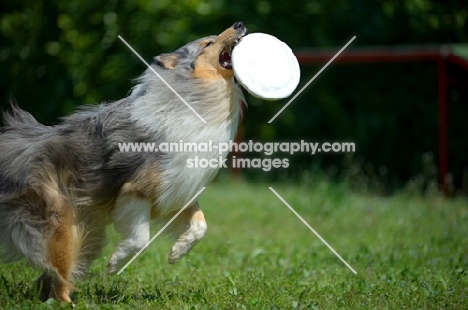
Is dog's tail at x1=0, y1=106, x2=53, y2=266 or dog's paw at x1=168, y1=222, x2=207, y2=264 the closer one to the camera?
dog's tail at x1=0, y1=106, x2=53, y2=266

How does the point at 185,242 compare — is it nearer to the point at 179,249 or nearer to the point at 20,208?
the point at 179,249

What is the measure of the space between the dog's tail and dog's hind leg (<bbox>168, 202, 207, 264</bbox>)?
959 mm

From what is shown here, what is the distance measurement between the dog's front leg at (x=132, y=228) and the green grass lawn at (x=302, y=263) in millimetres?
292

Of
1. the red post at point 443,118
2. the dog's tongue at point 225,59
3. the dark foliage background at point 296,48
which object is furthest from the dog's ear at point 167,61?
the dark foliage background at point 296,48

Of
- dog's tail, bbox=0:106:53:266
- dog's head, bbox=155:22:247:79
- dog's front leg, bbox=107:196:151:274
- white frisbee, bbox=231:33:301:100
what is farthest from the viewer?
dog's head, bbox=155:22:247:79

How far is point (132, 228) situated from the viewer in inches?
201

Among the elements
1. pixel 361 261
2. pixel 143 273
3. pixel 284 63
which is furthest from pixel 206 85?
pixel 361 261

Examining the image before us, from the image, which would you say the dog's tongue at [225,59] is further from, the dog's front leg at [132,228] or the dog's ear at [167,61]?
the dog's front leg at [132,228]

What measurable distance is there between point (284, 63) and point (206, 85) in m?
0.75

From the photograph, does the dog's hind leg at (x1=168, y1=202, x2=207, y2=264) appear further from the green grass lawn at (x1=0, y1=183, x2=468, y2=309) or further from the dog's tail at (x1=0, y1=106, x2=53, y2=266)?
the dog's tail at (x1=0, y1=106, x2=53, y2=266)

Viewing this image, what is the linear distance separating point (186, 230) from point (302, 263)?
1.24 meters

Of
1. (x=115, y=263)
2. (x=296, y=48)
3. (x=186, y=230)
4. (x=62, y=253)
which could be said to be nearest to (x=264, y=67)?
(x=186, y=230)

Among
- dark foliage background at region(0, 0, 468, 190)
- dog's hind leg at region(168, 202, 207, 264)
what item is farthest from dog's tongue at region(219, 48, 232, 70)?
dark foliage background at region(0, 0, 468, 190)

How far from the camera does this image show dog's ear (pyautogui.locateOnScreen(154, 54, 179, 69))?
5.62m
